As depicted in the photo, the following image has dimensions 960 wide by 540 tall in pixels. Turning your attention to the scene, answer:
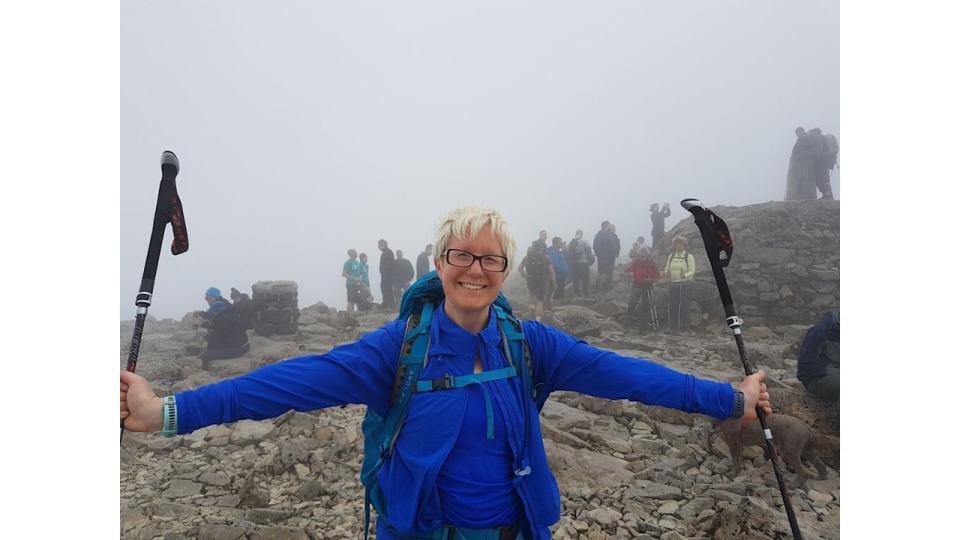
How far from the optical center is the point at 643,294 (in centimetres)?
980

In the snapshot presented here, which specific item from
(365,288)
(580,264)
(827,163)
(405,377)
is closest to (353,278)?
(365,288)

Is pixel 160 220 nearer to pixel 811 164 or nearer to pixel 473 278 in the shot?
pixel 473 278

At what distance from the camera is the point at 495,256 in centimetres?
174

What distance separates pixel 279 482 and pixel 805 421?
5375mm

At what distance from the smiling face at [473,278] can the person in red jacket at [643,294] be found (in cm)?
853

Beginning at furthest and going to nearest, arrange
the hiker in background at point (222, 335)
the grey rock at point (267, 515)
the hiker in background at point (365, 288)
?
the hiker in background at point (365, 288), the hiker in background at point (222, 335), the grey rock at point (267, 515)

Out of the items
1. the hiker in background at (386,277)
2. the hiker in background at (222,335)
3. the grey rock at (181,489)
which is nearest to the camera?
the grey rock at (181,489)

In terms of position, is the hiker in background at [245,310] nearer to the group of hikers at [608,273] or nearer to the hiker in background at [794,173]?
the group of hikers at [608,273]

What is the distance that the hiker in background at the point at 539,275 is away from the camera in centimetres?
1032

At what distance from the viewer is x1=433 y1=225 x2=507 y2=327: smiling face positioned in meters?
1.72

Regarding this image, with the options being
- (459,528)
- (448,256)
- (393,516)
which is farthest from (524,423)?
(448,256)

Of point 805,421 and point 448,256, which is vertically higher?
point 448,256

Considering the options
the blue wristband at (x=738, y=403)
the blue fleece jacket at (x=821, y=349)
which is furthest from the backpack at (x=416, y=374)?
the blue fleece jacket at (x=821, y=349)

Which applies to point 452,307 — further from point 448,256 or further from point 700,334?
point 700,334
